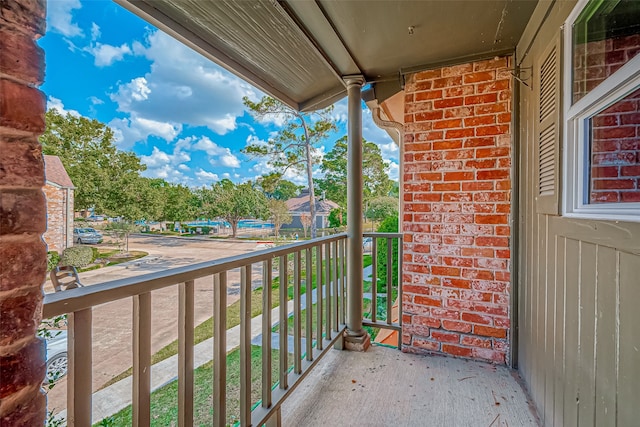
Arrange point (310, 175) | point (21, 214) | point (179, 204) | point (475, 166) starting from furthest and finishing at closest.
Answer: point (310, 175), point (475, 166), point (179, 204), point (21, 214)

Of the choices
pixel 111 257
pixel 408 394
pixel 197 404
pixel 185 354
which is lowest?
pixel 197 404

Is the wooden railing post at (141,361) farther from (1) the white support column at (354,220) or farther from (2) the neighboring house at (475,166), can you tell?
(1) the white support column at (354,220)

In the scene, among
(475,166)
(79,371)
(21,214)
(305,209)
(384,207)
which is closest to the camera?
(21,214)

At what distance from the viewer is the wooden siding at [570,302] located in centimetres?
92

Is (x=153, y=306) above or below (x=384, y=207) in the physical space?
below

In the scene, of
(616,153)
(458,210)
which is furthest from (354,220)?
(616,153)

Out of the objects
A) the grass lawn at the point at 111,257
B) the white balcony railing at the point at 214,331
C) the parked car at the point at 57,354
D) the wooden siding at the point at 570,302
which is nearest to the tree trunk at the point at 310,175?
the white balcony railing at the point at 214,331

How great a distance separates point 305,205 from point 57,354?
3192 mm

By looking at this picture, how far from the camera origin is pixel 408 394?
1880mm

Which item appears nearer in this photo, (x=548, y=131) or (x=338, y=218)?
(x=548, y=131)

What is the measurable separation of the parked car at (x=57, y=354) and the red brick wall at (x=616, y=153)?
1863 mm

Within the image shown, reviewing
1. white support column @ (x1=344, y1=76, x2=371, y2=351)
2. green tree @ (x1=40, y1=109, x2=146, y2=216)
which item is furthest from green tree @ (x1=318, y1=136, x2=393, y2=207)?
green tree @ (x1=40, y1=109, x2=146, y2=216)

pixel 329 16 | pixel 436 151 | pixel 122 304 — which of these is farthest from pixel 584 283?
pixel 329 16

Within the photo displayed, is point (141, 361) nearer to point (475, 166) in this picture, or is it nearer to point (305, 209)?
point (475, 166)
